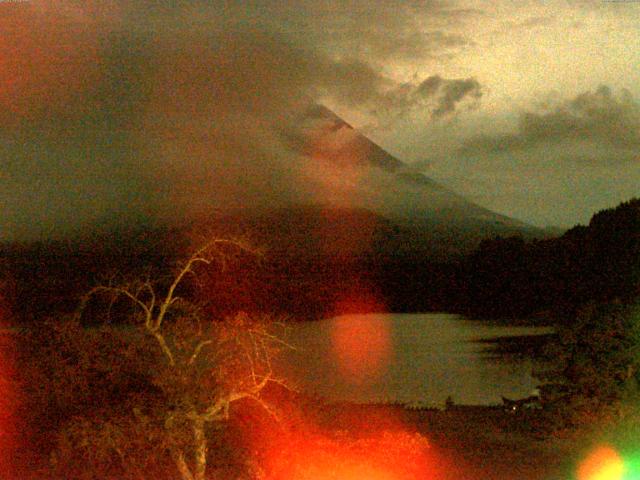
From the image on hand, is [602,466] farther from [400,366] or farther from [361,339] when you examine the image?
[361,339]

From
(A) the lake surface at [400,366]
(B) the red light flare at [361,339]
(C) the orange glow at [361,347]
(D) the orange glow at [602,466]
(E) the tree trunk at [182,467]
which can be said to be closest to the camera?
(E) the tree trunk at [182,467]

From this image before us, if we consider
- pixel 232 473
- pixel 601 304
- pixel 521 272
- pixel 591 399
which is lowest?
pixel 521 272

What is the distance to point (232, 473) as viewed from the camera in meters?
6.71

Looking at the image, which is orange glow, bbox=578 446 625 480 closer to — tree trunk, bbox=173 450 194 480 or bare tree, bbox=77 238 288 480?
bare tree, bbox=77 238 288 480

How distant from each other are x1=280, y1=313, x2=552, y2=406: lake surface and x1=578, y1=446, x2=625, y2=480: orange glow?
368 cm

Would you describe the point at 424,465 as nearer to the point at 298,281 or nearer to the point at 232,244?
the point at 232,244

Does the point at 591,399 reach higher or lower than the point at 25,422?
higher

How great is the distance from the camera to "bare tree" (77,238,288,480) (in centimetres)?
596

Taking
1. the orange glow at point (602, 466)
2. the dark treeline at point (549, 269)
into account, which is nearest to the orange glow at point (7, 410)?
the orange glow at point (602, 466)

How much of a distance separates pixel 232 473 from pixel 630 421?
495 centimetres

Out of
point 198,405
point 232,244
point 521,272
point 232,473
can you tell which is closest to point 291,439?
point 232,473

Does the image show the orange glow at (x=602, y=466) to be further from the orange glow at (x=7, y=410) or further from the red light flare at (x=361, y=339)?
the red light flare at (x=361, y=339)

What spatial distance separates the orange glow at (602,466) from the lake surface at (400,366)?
145 inches

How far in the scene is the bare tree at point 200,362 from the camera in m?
5.96
